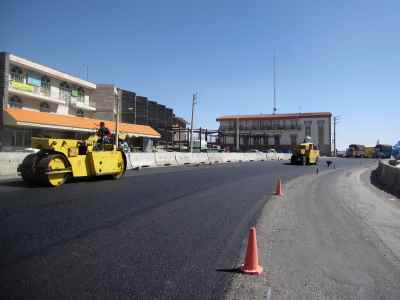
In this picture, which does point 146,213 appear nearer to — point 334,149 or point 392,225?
point 392,225

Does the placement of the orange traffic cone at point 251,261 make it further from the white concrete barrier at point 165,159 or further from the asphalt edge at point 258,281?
the white concrete barrier at point 165,159

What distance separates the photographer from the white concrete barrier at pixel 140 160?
86.4 ft

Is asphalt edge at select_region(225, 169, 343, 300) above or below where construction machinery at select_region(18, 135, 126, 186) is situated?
below

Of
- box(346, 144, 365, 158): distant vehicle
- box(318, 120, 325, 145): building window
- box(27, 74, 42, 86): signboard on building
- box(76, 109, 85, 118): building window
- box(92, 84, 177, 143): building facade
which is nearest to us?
box(27, 74, 42, 86): signboard on building

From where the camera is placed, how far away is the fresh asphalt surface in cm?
448

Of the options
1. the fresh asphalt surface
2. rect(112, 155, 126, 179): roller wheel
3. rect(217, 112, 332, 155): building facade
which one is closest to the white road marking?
the fresh asphalt surface

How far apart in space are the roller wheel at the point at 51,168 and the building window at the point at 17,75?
26.3 meters

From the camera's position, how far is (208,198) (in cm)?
1210

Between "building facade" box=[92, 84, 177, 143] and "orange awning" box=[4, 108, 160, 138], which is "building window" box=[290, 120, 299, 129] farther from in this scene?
"orange awning" box=[4, 108, 160, 138]

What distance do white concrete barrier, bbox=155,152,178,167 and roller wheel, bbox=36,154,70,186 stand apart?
627 inches

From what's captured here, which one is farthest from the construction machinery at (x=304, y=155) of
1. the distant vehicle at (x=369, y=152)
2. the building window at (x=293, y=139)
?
the building window at (x=293, y=139)

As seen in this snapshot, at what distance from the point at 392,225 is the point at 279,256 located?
4482mm

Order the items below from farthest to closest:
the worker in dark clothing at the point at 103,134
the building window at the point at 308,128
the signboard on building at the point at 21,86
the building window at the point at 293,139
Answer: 1. the building window at the point at 293,139
2. the building window at the point at 308,128
3. the signboard on building at the point at 21,86
4. the worker in dark clothing at the point at 103,134

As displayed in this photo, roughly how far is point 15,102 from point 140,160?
1674 cm
